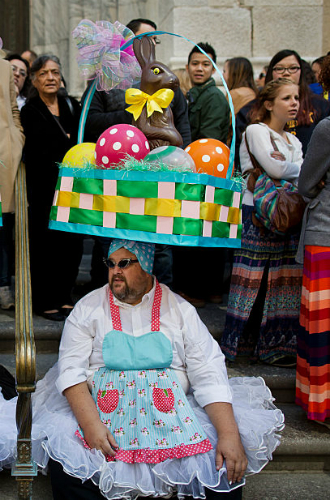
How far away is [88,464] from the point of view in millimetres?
2539

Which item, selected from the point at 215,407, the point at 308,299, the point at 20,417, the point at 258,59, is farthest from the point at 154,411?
the point at 258,59

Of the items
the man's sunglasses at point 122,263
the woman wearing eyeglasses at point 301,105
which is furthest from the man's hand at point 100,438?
the woman wearing eyeglasses at point 301,105

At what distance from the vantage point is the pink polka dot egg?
255 cm

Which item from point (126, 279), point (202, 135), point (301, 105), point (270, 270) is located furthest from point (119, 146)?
point (202, 135)

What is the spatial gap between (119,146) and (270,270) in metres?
1.71

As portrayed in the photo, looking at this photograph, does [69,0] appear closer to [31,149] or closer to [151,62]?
[31,149]

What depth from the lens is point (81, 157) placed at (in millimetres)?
2705

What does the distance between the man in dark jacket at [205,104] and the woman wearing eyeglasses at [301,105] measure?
39cm

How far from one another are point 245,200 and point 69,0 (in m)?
4.82

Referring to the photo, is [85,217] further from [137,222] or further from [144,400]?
[144,400]

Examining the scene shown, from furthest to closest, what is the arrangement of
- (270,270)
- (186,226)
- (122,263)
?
(270,270) < (122,263) < (186,226)

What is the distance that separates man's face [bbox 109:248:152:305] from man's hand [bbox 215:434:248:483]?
2.47 ft

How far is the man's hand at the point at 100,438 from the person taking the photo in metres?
2.60

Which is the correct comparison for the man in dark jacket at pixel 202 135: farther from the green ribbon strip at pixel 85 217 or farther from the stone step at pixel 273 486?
the green ribbon strip at pixel 85 217
